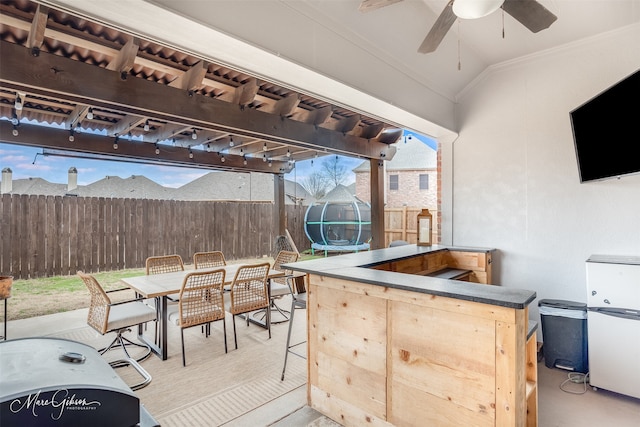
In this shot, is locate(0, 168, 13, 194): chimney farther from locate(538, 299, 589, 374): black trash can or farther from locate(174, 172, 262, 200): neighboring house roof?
locate(538, 299, 589, 374): black trash can

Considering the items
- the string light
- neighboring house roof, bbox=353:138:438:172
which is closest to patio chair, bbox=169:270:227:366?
the string light

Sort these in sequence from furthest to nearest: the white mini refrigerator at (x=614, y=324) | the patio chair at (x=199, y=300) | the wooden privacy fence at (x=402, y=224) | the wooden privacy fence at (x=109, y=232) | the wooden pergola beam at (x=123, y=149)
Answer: the wooden privacy fence at (x=402, y=224), the wooden privacy fence at (x=109, y=232), the wooden pergola beam at (x=123, y=149), the patio chair at (x=199, y=300), the white mini refrigerator at (x=614, y=324)

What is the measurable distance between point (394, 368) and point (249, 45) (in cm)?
208

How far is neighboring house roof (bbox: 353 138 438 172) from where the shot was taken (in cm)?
1327

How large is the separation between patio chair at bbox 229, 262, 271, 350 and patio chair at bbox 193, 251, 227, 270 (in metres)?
1.09

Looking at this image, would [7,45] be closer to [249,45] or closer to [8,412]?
[249,45]

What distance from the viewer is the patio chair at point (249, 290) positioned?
3.40m

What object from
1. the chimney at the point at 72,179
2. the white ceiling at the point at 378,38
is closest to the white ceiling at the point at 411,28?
the white ceiling at the point at 378,38

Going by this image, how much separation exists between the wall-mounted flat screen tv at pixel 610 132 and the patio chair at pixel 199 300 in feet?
11.1

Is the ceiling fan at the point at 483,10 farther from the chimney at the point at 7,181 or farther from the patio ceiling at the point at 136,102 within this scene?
the chimney at the point at 7,181

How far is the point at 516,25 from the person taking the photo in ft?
9.45

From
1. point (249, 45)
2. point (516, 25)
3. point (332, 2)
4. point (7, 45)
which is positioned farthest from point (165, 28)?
point (516, 25)

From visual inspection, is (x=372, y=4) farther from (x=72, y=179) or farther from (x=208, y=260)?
(x=72, y=179)

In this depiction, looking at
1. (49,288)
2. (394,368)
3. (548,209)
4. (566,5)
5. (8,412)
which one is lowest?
(49,288)
